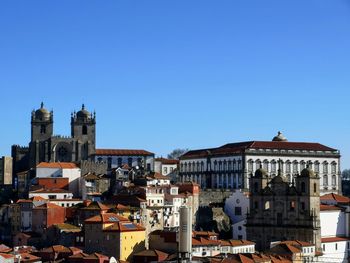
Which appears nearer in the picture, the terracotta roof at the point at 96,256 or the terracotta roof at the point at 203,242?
the terracotta roof at the point at 96,256

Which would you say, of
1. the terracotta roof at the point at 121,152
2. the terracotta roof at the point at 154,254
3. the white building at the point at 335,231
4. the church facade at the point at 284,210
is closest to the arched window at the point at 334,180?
the white building at the point at 335,231

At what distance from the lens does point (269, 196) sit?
58.5 meters

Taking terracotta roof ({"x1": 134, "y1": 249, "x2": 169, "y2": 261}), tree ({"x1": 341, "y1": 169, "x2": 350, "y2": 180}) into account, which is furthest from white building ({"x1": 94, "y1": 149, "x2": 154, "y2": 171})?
tree ({"x1": 341, "y1": 169, "x2": 350, "y2": 180})

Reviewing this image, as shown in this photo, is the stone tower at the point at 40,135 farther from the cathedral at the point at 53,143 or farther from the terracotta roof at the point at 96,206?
the terracotta roof at the point at 96,206

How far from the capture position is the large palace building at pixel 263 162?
72438mm

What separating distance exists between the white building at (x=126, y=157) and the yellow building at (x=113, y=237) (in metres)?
27.1

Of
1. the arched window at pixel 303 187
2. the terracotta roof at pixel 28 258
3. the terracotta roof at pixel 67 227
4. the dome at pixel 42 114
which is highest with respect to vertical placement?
the dome at pixel 42 114

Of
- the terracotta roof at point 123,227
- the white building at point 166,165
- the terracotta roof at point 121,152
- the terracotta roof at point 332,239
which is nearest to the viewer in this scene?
the terracotta roof at point 123,227

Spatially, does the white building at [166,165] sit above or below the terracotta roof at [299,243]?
above

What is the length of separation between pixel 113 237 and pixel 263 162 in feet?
100

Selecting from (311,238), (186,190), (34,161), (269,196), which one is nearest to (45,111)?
(34,161)

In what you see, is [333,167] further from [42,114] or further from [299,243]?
[42,114]

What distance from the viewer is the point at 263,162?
73.3 meters

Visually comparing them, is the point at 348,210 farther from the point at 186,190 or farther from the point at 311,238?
the point at 186,190
